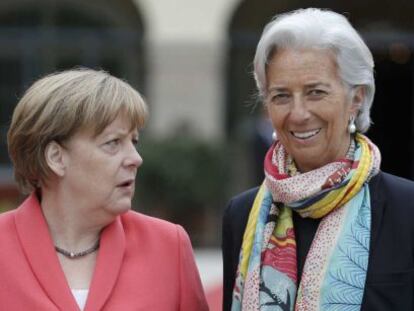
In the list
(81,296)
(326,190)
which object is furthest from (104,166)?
(326,190)

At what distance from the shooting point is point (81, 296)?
147 inches

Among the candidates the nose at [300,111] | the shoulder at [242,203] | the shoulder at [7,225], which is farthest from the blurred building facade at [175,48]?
the nose at [300,111]

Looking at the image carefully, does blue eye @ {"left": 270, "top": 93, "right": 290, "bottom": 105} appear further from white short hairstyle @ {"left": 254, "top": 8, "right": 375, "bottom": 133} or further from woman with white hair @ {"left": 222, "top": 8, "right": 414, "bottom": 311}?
white short hairstyle @ {"left": 254, "top": 8, "right": 375, "bottom": 133}

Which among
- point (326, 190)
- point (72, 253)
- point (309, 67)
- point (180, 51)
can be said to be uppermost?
point (309, 67)

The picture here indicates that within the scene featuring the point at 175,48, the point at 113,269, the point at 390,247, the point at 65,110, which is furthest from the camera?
the point at 175,48

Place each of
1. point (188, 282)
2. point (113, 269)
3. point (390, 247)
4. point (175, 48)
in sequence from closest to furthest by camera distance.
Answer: point (390, 247)
point (113, 269)
point (188, 282)
point (175, 48)

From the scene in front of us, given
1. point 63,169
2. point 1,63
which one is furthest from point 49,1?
point 63,169

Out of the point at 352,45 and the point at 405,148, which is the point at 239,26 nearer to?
the point at 405,148

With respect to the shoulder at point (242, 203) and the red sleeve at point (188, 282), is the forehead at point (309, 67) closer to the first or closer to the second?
the shoulder at point (242, 203)

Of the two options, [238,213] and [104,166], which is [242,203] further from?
[104,166]

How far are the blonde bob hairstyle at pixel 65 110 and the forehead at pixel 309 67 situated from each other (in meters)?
0.51

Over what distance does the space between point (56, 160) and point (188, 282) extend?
0.62 metres

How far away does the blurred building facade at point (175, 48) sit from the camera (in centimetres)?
1427

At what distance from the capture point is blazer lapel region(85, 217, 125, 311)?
12.2 feet
